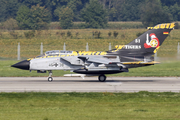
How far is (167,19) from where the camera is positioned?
6750 centimetres

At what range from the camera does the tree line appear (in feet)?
239

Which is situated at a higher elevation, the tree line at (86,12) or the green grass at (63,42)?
the tree line at (86,12)

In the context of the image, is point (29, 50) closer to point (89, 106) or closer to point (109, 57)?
point (109, 57)

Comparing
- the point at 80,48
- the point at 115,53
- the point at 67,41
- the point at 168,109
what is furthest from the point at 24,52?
the point at 168,109

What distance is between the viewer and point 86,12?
84875mm

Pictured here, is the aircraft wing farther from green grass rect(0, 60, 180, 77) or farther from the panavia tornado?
green grass rect(0, 60, 180, 77)

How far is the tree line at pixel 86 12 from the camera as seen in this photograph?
2867 inches

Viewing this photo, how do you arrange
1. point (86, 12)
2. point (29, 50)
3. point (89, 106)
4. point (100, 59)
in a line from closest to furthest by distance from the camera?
point (89, 106) → point (100, 59) → point (29, 50) → point (86, 12)

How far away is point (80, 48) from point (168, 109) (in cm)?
3794

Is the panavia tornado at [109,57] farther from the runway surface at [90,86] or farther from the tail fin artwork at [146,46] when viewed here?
the runway surface at [90,86]

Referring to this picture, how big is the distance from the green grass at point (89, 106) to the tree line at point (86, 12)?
5352 cm

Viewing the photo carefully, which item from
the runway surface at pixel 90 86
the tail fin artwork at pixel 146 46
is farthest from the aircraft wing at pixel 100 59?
the runway surface at pixel 90 86

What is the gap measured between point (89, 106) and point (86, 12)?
72675 mm

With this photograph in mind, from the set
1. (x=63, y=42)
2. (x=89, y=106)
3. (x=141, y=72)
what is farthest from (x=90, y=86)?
(x=63, y=42)
